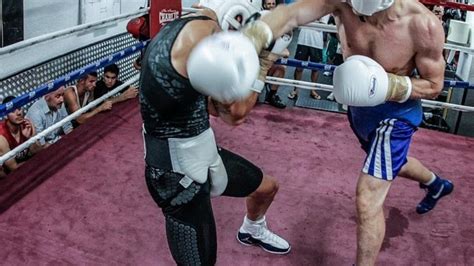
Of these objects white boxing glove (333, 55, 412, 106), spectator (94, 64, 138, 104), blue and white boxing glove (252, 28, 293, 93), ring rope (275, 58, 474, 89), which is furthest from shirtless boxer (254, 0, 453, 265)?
spectator (94, 64, 138, 104)

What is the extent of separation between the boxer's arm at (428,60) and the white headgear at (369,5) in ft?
0.46

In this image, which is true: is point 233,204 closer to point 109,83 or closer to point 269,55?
point 269,55

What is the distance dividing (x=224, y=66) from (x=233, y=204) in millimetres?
1447

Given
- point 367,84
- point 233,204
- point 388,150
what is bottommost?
point 233,204

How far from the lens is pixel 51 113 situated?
3.13m

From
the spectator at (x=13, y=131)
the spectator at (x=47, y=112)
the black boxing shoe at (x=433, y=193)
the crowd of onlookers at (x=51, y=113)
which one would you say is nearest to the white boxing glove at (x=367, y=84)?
the black boxing shoe at (x=433, y=193)

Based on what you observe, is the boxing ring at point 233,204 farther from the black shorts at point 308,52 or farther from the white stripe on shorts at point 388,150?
the black shorts at point 308,52

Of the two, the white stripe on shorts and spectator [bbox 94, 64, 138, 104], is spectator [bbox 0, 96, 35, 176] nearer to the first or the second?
spectator [bbox 94, 64, 138, 104]

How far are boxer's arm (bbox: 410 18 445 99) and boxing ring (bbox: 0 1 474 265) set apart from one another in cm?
78

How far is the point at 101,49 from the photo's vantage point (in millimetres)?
4000

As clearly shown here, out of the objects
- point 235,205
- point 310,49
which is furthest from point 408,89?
point 310,49

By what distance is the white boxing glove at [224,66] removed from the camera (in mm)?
1202

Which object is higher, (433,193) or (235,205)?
(433,193)

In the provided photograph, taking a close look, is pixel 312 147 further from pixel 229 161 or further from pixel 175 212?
pixel 175 212
